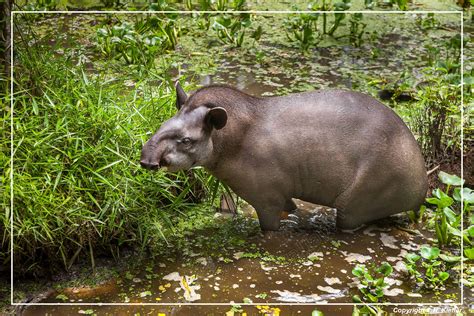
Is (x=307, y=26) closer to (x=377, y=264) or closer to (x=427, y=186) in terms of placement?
(x=427, y=186)

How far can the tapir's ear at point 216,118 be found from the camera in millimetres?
3459

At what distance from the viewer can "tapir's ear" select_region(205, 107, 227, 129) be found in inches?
136

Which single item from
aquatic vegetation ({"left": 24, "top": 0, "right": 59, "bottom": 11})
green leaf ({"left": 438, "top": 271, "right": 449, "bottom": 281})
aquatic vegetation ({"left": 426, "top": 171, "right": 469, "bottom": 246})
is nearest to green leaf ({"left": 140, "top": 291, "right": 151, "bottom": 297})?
green leaf ({"left": 438, "top": 271, "right": 449, "bottom": 281})

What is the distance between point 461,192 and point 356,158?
0.55 metres

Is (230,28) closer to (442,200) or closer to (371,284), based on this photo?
(442,200)

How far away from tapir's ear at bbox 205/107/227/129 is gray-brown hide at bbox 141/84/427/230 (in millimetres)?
67

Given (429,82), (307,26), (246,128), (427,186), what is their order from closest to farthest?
(246,128) < (427,186) < (429,82) < (307,26)

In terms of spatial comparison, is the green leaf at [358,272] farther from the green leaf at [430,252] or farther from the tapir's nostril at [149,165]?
the tapir's nostril at [149,165]

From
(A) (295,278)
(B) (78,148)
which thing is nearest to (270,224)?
(A) (295,278)

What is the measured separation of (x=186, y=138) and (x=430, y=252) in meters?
1.21

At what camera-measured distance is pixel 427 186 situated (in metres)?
3.98

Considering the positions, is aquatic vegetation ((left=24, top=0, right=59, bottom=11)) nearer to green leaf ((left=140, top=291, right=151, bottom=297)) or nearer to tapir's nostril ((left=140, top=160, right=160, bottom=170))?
tapir's nostril ((left=140, top=160, right=160, bottom=170))

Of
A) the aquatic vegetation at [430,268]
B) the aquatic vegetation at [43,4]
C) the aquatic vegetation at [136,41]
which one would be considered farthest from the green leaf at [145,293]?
the aquatic vegetation at [43,4]

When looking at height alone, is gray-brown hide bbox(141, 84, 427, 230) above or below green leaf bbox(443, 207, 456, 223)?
above
